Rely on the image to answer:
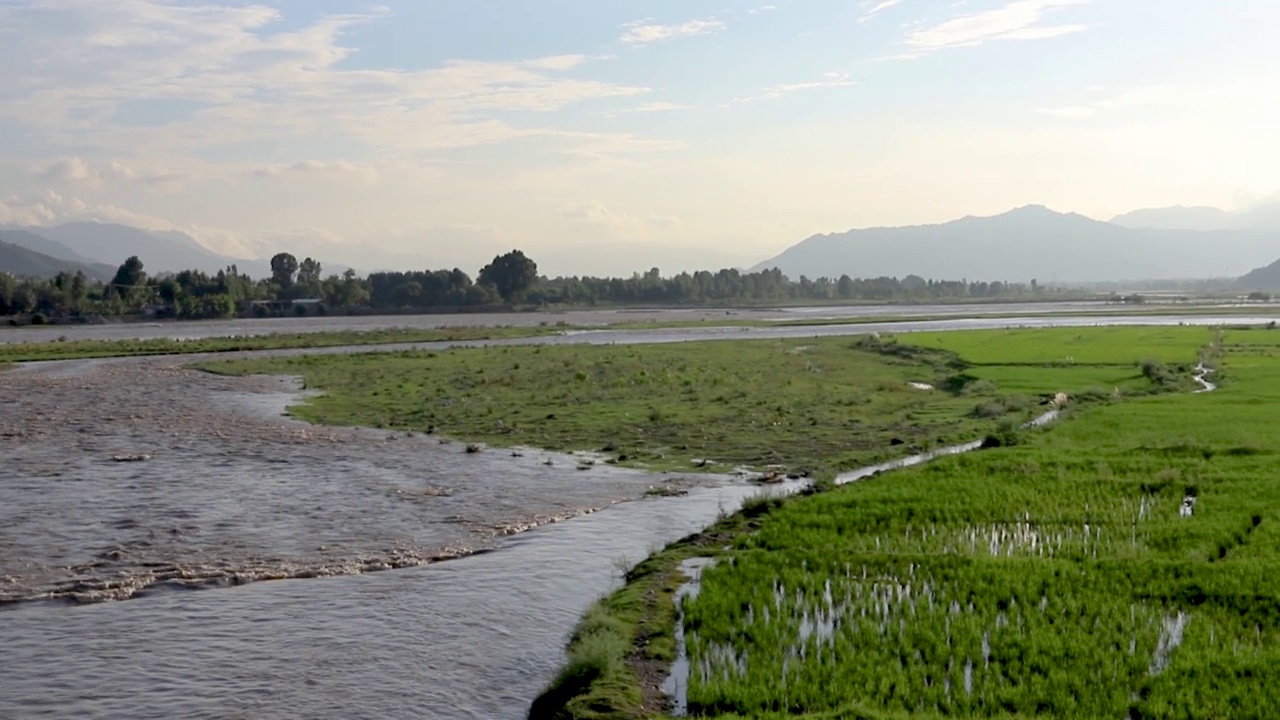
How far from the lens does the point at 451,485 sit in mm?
24281

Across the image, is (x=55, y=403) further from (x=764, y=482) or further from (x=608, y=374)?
(x=764, y=482)

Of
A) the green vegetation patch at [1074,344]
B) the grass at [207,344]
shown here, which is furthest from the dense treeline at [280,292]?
the green vegetation patch at [1074,344]

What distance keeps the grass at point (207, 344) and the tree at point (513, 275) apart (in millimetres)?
81265

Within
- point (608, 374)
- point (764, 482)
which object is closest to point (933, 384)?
point (608, 374)

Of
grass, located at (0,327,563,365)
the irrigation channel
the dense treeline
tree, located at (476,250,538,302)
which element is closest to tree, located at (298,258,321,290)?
the dense treeline

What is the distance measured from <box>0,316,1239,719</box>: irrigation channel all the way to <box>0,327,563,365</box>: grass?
4110 centimetres

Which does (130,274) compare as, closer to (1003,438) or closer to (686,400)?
(686,400)

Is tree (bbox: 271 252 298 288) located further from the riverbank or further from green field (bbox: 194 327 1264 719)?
green field (bbox: 194 327 1264 719)

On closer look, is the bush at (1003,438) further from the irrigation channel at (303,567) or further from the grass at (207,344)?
the grass at (207,344)

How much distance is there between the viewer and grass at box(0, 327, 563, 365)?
69438 millimetres

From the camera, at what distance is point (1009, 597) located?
1438cm

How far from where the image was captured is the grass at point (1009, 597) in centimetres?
1122

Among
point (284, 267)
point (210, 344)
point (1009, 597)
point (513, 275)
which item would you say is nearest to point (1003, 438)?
point (1009, 597)

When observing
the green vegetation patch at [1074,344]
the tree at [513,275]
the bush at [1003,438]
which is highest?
the tree at [513,275]
